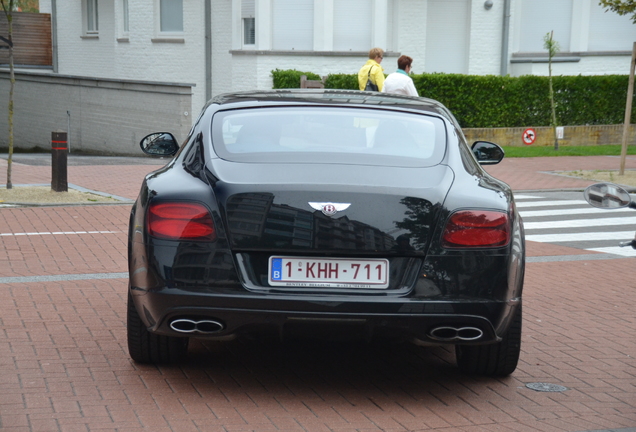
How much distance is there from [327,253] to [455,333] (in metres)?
0.72

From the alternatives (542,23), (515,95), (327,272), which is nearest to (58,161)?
(327,272)

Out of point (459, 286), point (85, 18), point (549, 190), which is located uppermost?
point (85, 18)

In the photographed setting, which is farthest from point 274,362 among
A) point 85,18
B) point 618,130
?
point 85,18

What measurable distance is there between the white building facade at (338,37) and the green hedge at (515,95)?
3.89ft

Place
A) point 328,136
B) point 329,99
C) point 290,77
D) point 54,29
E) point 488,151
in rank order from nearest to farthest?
point 328,136, point 329,99, point 488,151, point 290,77, point 54,29

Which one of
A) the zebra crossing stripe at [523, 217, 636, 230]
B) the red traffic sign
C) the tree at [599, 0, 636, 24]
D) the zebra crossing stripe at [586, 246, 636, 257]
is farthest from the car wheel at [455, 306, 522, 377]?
the red traffic sign

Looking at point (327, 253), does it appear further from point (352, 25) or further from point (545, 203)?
point (352, 25)

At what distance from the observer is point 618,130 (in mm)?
23938

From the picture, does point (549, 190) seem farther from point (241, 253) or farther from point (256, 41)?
point (241, 253)

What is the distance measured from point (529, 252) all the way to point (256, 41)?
14249mm

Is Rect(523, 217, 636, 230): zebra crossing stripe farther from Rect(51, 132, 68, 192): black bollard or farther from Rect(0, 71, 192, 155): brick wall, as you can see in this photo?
Rect(0, 71, 192, 155): brick wall

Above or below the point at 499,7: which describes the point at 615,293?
below

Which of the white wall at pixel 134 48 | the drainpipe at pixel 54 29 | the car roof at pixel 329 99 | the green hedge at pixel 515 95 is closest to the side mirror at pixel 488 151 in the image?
Answer: the car roof at pixel 329 99

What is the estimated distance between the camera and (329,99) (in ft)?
17.7
